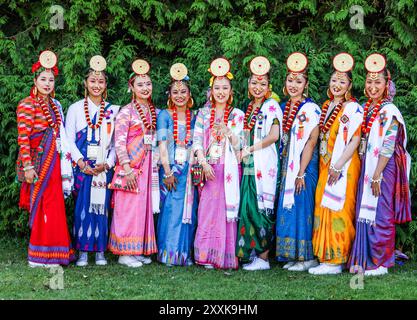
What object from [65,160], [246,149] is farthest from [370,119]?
[65,160]

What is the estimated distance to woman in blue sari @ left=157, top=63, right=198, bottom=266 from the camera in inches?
248

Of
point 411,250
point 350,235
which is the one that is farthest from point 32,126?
point 411,250

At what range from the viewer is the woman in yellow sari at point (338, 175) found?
19.4ft

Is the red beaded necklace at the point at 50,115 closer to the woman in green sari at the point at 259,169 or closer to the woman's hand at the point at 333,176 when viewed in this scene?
the woman in green sari at the point at 259,169

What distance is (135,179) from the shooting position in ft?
20.5

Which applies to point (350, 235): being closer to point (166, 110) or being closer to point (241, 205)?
point (241, 205)

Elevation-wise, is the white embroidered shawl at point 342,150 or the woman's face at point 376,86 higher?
the woman's face at point 376,86

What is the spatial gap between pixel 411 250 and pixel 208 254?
6.23 feet

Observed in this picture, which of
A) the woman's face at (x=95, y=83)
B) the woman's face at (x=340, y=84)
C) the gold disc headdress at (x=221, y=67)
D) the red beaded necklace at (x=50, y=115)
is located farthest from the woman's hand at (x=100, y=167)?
the woman's face at (x=340, y=84)

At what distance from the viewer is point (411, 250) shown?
6.64 meters

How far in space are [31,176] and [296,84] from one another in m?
2.35

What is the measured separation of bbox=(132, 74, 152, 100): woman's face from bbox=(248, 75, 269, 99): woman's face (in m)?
0.91

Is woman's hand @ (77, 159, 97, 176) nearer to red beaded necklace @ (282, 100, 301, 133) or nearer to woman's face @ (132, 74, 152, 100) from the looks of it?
woman's face @ (132, 74, 152, 100)

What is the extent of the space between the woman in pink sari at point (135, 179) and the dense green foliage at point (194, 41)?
52 centimetres
